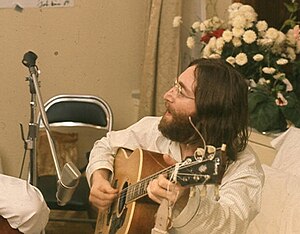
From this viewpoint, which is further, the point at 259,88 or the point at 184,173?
the point at 259,88

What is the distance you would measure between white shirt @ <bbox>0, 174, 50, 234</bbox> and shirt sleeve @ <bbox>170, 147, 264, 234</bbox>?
0.41 m

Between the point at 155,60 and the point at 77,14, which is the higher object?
the point at 77,14

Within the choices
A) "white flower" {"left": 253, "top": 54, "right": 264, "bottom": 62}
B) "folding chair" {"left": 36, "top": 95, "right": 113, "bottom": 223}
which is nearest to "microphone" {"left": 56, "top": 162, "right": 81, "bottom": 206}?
"folding chair" {"left": 36, "top": 95, "right": 113, "bottom": 223}

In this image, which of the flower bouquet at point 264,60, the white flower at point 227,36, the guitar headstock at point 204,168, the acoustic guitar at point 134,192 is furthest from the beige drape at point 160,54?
the guitar headstock at point 204,168

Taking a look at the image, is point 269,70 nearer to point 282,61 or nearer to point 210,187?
point 282,61

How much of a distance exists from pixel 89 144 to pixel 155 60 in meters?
0.59

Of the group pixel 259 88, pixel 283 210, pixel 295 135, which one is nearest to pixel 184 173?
pixel 283 210

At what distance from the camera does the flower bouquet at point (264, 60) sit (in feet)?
7.30

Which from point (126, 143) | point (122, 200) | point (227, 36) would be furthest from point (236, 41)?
point (122, 200)

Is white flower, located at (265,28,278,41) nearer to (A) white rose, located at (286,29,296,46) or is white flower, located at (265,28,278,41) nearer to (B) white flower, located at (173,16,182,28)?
(A) white rose, located at (286,29,296,46)

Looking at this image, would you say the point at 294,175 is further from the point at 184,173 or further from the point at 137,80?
the point at 137,80

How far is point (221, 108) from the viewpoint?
1.57 meters

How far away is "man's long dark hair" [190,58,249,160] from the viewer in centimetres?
156

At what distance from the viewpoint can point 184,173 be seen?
1.17 meters
